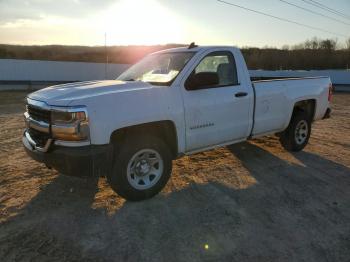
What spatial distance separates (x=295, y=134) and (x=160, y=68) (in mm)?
3263

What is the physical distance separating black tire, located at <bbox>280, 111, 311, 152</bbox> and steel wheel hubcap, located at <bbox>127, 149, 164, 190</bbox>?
3.36m

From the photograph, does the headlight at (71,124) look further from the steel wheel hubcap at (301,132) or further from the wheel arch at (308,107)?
the wheel arch at (308,107)

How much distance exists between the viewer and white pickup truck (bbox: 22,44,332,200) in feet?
13.2

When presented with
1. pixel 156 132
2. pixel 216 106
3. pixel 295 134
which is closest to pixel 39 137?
pixel 156 132

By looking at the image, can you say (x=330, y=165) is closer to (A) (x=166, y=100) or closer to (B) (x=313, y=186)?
(B) (x=313, y=186)

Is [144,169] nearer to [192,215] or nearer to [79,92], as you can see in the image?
[192,215]

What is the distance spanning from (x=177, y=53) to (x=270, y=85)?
5.81 ft

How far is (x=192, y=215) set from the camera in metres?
4.26

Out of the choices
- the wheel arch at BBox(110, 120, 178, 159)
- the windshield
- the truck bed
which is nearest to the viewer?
the wheel arch at BBox(110, 120, 178, 159)

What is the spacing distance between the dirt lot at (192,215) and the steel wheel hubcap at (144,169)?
26cm

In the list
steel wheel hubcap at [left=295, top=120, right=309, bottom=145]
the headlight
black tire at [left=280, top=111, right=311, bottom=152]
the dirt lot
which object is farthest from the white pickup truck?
steel wheel hubcap at [left=295, top=120, right=309, bottom=145]

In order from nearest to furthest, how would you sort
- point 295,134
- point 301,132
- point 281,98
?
point 281,98
point 295,134
point 301,132

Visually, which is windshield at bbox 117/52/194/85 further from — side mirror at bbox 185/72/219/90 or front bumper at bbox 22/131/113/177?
front bumper at bbox 22/131/113/177

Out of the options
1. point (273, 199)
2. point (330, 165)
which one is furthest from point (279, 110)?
point (273, 199)
